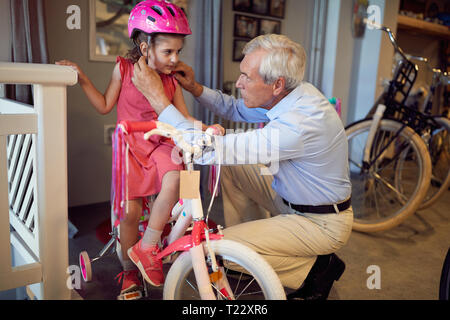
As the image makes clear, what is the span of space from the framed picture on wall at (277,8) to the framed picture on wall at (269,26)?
2.3 inches

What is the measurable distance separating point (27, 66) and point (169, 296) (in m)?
0.80

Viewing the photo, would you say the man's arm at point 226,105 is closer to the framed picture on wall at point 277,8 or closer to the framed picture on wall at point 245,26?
the framed picture on wall at point 245,26

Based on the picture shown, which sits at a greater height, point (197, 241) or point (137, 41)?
point (137, 41)

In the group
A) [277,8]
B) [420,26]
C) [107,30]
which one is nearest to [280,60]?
[107,30]

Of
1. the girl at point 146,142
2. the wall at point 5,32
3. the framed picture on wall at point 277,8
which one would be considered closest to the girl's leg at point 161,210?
the girl at point 146,142

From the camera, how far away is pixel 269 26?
11.2 feet

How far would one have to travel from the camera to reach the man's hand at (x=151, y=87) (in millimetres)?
1316

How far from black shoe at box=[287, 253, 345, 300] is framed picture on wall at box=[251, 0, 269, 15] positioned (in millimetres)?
2393

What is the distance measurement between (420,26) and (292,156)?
364 centimetres

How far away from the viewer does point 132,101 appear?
4.86 feet

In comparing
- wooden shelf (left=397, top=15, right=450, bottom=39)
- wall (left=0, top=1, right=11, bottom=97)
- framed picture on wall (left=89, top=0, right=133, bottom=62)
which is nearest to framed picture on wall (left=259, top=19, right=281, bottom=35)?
framed picture on wall (left=89, top=0, right=133, bottom=62)

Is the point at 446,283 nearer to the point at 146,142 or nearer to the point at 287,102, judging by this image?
the point at 287,102

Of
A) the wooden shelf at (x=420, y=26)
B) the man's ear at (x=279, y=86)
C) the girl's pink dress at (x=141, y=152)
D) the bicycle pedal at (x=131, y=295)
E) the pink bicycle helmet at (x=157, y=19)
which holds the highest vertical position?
the wooden shelf at (x=420, y=26)
